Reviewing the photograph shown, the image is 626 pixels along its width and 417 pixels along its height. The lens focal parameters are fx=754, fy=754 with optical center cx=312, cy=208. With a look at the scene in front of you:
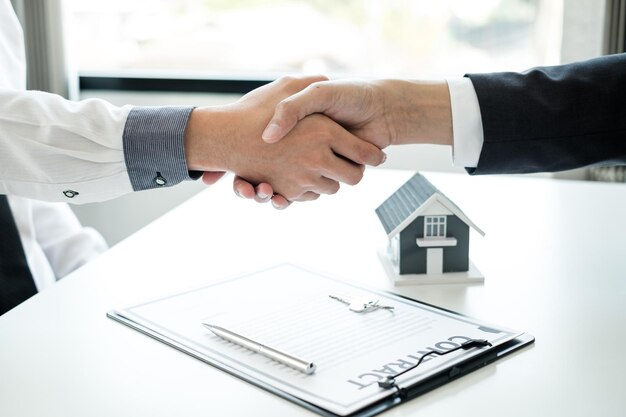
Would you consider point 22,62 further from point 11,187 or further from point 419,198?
point 419,198

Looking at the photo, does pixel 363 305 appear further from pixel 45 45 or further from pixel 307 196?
pixel 45 45

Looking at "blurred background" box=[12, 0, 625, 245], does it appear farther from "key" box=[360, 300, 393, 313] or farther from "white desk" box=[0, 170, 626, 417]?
"key" box=[360, 300, 393, 313]

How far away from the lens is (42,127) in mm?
1146

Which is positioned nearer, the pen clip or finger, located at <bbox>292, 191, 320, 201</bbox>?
the pen clip

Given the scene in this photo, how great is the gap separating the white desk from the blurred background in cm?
109

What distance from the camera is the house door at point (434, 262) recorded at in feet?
3.69

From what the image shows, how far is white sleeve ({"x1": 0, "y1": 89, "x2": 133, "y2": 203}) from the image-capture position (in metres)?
1.15

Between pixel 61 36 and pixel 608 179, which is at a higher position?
pixel 61 36

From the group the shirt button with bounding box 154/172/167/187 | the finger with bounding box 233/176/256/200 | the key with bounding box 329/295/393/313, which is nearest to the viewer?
the key with bounding box 329/295/393/313

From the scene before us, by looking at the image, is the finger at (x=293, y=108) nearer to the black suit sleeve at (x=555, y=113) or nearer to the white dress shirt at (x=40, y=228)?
the black suit sleeve at (x=555, y=113)

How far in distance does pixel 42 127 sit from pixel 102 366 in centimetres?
45

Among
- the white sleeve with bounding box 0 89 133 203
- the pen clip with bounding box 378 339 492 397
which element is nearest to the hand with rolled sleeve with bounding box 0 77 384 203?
the white sleeve with bounding box 0 89 133 203

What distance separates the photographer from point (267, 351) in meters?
0.86

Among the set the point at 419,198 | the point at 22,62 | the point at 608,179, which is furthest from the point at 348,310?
the point at 608,179
